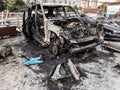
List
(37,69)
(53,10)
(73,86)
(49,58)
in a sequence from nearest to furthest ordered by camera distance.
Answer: (73,86), (37,69), (49,58), (53,10)

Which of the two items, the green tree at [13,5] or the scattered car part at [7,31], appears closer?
the scattered car part at [7,31]

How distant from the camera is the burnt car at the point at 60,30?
21.7 feet

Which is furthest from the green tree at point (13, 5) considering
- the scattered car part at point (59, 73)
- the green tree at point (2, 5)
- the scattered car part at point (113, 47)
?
the scattered car part at point (59, 73)

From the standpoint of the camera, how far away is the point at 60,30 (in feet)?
21.5

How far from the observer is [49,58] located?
6.93 m

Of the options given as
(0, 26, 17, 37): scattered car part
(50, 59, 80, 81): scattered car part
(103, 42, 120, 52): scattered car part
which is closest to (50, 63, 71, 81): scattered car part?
Answer: (50, 59, 80, 81): scattered car part

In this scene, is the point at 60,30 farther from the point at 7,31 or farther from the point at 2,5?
the point at 2,5

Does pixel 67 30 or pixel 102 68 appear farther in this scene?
pixel 67 30

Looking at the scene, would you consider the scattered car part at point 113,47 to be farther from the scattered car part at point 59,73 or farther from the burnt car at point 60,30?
the scattered car part at point 59,73

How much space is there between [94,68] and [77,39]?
47.7 inches

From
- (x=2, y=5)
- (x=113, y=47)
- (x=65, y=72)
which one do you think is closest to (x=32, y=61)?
(x=65, y=72)

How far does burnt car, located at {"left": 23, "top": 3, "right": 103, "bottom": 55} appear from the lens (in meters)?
6.60

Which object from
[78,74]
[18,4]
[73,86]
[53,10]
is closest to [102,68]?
[78,74]

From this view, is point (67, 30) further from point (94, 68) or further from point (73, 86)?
point (73, 86)
